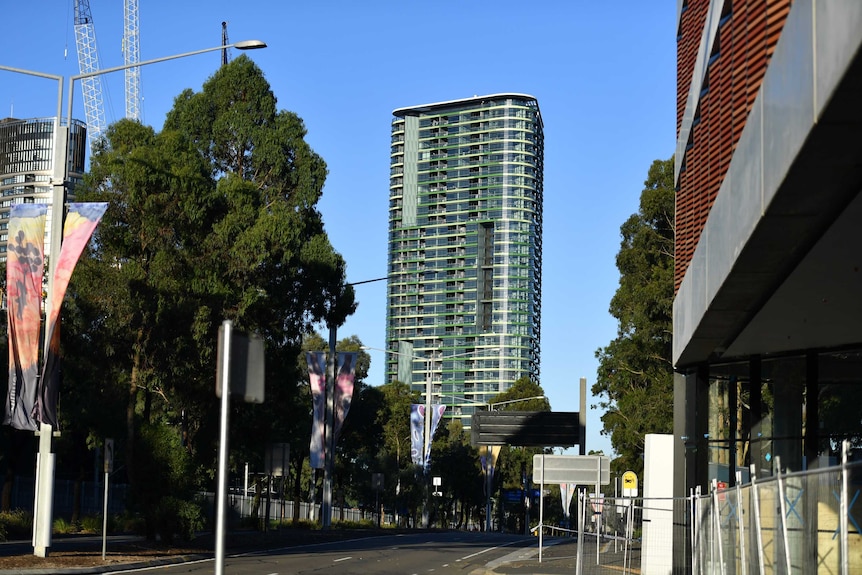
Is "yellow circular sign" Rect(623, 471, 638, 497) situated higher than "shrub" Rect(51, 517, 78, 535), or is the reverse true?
"yellow circular sign" Rect(623, 471, 638, 497)

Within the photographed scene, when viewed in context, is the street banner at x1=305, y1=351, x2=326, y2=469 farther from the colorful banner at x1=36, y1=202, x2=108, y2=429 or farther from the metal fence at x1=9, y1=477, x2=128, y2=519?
the colorful banner at x1=36, y1=202, x2=108, y2=429

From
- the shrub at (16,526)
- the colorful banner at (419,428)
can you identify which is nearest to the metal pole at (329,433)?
the colorful banner at (419,428)

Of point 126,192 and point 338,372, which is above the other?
point 126,192

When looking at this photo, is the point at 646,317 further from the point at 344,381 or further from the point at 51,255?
the point at 51,255

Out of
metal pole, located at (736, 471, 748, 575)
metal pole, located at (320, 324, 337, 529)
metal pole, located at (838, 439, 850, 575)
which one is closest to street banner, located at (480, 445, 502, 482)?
metal pole, located at (320, 324, 337, 529)

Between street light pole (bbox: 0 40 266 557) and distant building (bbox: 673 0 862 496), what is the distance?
11.2m

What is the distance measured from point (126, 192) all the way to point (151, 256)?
2.03m

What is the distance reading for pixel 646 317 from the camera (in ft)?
156

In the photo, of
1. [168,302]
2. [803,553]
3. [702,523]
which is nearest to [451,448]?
[168,302]

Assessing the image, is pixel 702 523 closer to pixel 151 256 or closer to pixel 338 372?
pixel 151 256

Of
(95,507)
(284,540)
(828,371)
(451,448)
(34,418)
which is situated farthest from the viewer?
(451,448)

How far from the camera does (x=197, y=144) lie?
1933 inches

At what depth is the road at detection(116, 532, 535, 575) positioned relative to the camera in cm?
2731

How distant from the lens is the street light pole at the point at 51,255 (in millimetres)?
25828
